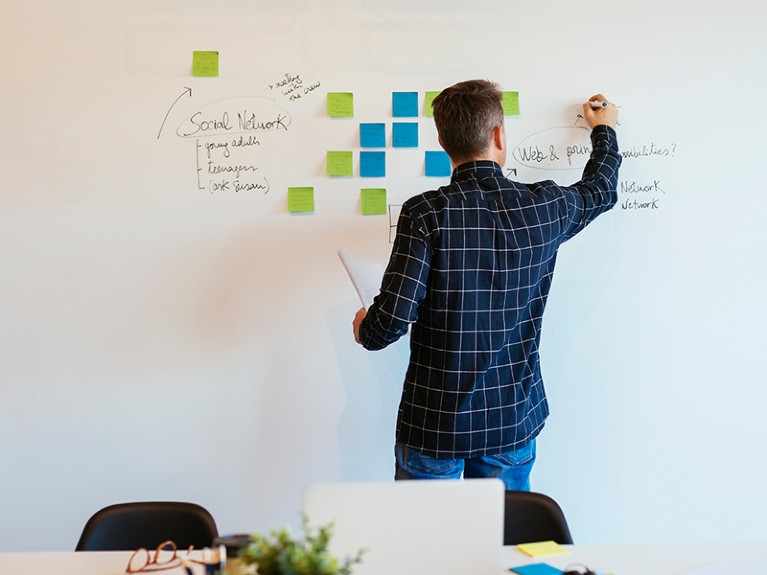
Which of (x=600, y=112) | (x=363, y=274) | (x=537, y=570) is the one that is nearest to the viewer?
(x=537, y=570)

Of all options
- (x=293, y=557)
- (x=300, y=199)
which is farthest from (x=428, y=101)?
(x=293, y=557)

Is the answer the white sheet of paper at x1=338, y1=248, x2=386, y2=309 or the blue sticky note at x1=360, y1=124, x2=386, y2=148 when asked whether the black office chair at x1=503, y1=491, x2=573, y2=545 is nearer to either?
the white sheet of paper at x1=338, y1=248, x2=386, y2=309

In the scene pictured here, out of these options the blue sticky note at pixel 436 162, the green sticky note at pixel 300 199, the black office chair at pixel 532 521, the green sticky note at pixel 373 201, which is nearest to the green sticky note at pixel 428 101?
the blue sticky note at pixel 436 162

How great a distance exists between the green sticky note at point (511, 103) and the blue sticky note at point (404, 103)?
282 mm

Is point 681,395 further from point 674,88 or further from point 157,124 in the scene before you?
point 157,124

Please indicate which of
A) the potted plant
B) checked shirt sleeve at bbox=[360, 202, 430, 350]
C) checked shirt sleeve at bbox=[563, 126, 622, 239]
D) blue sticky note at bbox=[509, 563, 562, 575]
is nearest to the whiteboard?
checked shirt sleeve at bbox=[563, 126, 622, 239]

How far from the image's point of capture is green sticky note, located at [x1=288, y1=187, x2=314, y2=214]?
2.50 m

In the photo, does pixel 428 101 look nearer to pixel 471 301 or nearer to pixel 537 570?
pixel 471 301

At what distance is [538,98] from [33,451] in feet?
6.58

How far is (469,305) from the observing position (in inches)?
75.2

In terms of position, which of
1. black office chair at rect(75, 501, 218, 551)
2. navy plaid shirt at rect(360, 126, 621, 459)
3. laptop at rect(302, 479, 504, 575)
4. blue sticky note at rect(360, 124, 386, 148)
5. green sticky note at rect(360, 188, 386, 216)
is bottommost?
black office chair at rect(75, 501, 218, 551)

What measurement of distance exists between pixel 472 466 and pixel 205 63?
1487mm

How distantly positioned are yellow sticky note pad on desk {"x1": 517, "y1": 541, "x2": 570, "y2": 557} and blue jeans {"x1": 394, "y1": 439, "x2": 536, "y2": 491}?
1.36ft

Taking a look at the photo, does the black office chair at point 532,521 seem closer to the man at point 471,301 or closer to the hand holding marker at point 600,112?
the man at point 471,301
